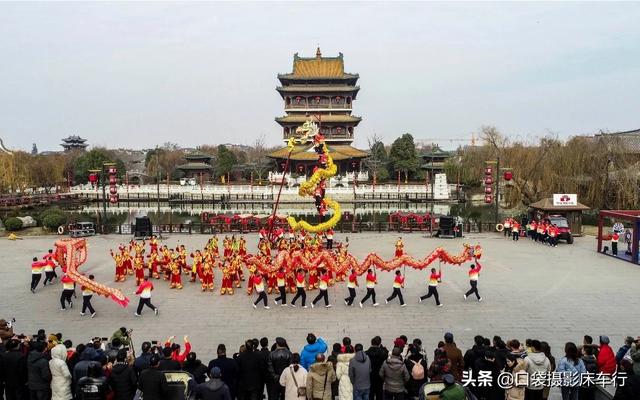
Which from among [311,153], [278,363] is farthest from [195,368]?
[311,153]

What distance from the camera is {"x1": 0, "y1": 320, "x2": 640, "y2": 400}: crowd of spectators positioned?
6238mm

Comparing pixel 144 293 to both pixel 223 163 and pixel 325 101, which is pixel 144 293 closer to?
pixel 325 101

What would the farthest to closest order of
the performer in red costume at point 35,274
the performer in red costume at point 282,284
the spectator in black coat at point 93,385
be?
the performer in red costume at point 35,274 → the performer in red costume at point 282,284 → the spectator in black coat at point 93,385

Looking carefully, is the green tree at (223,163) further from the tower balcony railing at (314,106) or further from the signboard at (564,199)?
the signboard at (564,199)

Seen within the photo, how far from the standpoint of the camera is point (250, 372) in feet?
23.2

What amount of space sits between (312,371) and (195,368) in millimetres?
1631

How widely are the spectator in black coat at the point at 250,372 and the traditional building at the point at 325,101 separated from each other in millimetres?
45885

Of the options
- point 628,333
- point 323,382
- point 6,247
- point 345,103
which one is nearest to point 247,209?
point 345,103

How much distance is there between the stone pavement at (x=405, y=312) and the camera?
36.9 ft

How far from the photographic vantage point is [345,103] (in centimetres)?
5625

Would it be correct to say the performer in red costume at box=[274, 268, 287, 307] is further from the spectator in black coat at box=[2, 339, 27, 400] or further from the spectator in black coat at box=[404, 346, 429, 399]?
the spectator in black coat at box=[2, 339, 27, 400]

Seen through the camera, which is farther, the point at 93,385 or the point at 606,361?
the point at 606,361

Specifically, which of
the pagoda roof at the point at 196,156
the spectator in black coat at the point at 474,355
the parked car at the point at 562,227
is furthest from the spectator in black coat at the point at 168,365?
the pagoda roof at the point at 196,156

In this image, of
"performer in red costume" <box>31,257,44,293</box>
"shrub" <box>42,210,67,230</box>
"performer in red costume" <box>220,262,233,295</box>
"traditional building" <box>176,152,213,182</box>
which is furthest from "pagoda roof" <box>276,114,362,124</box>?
"performer in red costume" <box>31,257,44,293</box>
